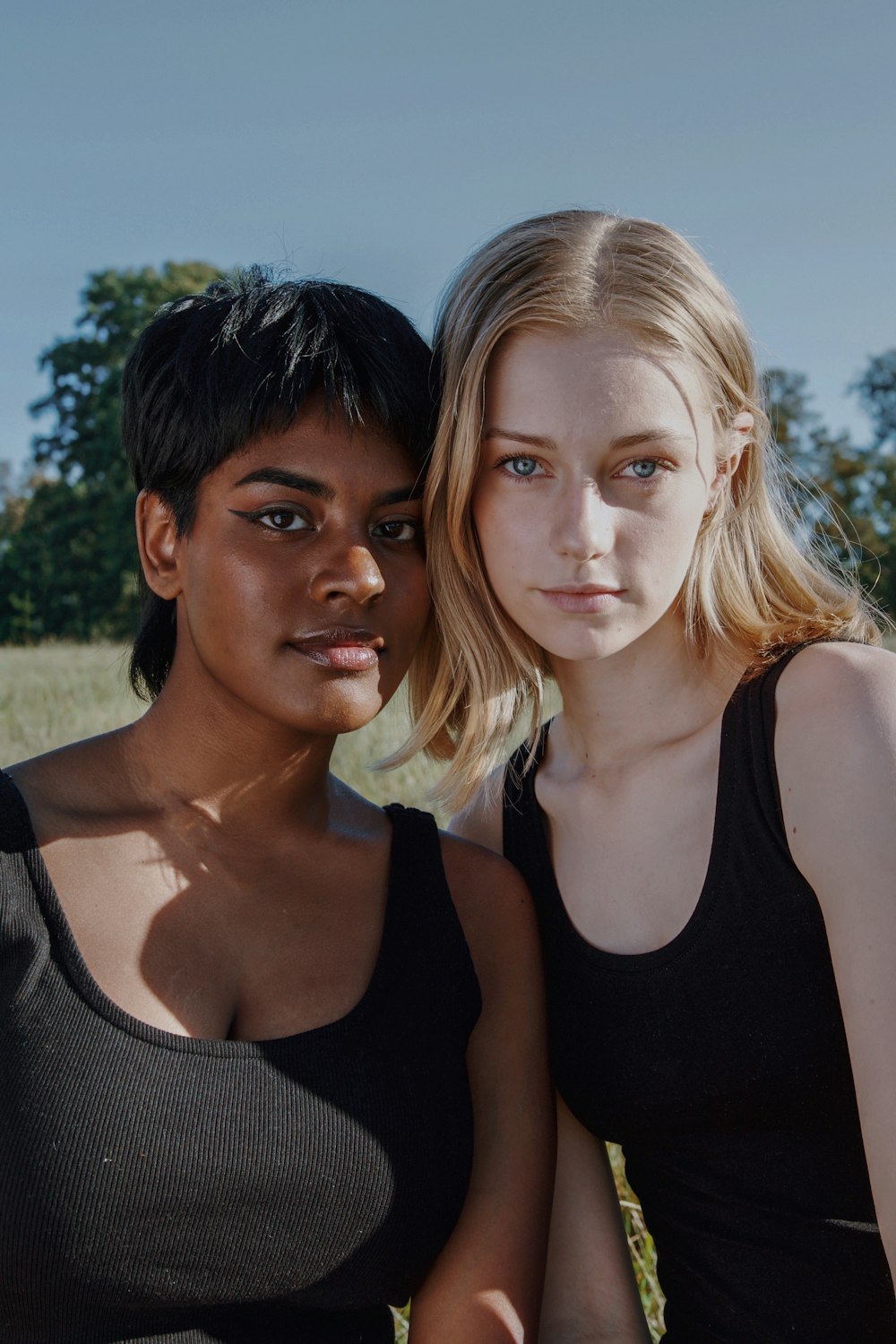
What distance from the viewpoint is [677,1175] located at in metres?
2.24

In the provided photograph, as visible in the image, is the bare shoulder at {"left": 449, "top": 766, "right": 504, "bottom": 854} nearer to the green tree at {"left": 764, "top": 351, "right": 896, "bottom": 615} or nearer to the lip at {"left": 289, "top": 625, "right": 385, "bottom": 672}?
the lip at {"left": 289, "top": 625, "right": 385, "bottom": 672}

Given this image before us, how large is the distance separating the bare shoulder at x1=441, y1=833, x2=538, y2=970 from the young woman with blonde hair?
0.19ft

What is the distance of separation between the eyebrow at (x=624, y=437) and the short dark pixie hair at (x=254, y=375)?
6.7 inches

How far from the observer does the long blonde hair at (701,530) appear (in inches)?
88.5

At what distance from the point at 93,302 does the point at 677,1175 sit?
33187 millimetres

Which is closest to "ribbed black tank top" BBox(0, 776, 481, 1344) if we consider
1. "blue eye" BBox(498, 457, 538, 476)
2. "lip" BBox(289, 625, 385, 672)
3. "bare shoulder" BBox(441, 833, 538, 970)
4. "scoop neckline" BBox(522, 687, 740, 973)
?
"bare shoulder" BBox(441, 833, 538, 970)

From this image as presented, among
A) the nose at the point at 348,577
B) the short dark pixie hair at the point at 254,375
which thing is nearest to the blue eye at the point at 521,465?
the short dark pixie hair at the point at 254,375

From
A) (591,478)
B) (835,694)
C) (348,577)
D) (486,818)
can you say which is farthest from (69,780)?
(835,694)

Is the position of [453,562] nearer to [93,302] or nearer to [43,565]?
[43,565]

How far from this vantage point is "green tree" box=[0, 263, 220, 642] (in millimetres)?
21359

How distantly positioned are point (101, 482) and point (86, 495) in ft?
1.88

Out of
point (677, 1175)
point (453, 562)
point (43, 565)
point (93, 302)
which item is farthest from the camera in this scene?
point (93, 302)

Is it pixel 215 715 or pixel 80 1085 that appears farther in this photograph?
pixel 215 715

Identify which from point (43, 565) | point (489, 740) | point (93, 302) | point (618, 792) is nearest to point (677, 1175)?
point (618, 792)
